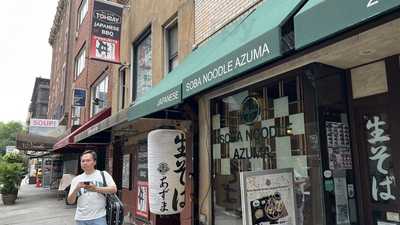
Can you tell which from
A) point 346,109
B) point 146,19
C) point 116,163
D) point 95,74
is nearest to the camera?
point 346,109

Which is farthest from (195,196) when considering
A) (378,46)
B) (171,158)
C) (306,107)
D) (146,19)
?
(146,19)

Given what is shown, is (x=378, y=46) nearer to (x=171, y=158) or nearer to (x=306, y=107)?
(x=306, y=107)

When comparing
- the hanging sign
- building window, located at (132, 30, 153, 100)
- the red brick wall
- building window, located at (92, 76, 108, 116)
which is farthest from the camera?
building window, located at (92, 76, 108, 116)

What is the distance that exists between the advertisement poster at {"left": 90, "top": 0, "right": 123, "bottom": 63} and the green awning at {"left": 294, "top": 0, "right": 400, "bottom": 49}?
8637mm

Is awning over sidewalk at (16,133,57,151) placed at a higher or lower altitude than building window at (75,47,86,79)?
lower

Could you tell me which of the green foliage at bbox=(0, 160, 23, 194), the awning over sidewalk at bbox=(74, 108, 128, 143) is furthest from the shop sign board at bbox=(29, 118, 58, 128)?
the awning over sidewalk at bbox=(74, 108, 128, 143)

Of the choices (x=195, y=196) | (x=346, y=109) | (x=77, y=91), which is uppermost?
(x=77, y=91)

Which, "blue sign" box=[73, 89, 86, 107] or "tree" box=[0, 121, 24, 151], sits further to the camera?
"tree" box=[0, 121, 24, 151]

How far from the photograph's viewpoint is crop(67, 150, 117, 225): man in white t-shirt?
461 centimetres

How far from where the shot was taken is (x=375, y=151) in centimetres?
405

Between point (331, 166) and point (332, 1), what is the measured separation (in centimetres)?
213

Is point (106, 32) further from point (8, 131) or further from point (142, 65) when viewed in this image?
point (8, 131)

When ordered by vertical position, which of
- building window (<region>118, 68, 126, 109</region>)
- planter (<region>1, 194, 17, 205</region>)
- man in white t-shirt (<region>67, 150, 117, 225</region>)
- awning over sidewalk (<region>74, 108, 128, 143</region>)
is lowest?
planter (<region>1, 194, 17, 205</region>)

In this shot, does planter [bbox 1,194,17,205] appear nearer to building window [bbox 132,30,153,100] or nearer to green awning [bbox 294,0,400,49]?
building window [bbox 132,30,153,100]
